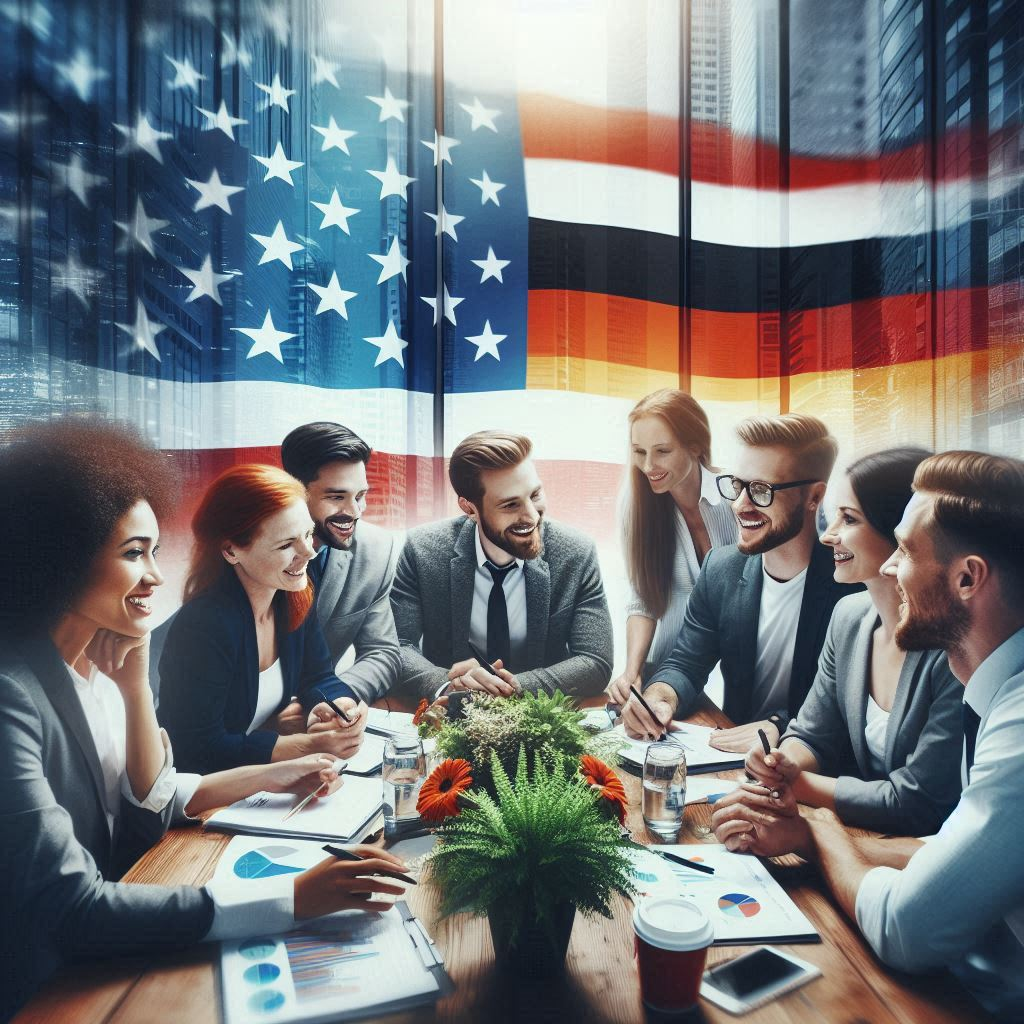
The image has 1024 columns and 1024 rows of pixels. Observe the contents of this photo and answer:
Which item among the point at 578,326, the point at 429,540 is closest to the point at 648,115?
the point at 578,326

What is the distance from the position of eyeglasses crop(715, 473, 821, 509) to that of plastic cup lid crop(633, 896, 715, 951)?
1089 mm

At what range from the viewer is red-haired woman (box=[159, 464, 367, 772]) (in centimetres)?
154

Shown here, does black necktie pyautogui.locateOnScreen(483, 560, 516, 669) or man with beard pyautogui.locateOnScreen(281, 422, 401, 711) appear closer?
man with beard pyautogui.locateOnScreen(281, 422, 401, 711)

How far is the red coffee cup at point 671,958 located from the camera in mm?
936

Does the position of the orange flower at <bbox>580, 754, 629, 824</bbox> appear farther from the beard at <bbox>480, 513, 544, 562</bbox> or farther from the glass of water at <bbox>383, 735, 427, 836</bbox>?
the beard at <bbox>480, 513, 544, 562</bbox>

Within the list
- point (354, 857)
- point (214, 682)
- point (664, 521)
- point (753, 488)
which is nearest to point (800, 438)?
point (753, 488)

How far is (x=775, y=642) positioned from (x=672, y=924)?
3.36ft

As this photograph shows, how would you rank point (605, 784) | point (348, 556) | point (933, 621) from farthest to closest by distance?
point (348, 556) → point (933, 621) → point (605, 784)

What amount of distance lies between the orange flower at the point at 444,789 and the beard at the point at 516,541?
2.40 feet

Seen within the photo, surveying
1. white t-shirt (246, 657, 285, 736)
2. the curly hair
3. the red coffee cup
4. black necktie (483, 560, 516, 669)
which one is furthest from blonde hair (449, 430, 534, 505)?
the red coffee cup

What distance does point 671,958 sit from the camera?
937 mm

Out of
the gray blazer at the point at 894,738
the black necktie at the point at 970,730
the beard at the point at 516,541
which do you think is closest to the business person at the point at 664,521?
the beard at the point at 516,541

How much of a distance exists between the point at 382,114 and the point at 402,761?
146cm

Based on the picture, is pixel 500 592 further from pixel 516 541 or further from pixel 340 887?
pixel 340 887
